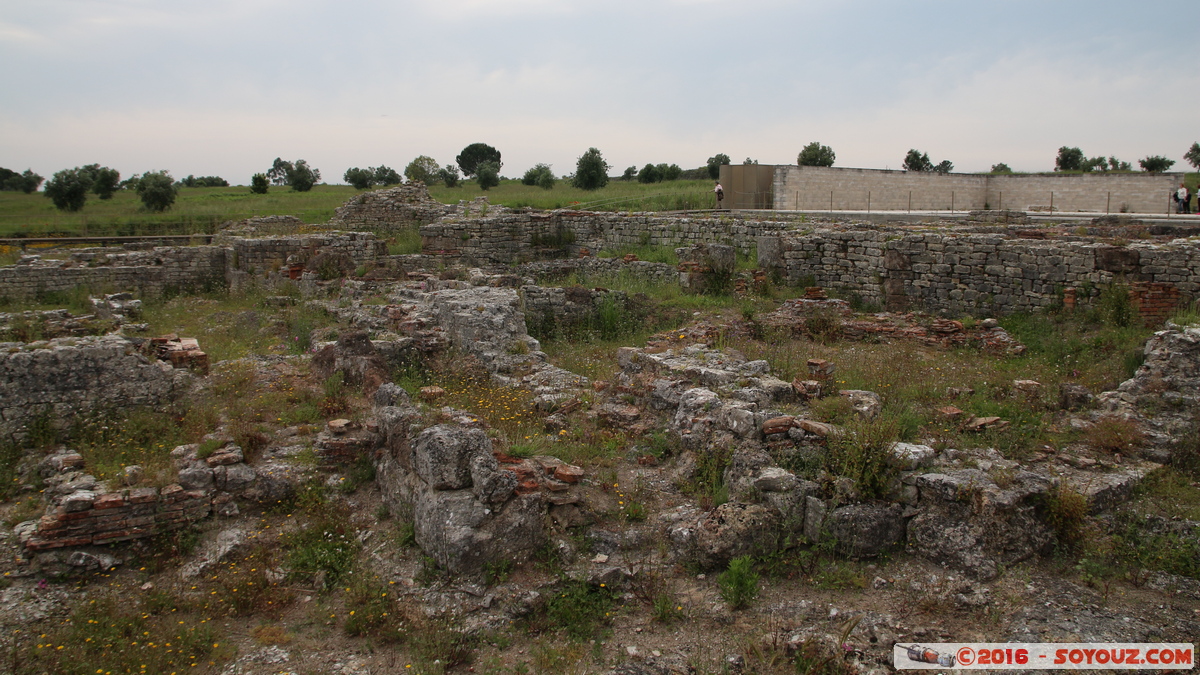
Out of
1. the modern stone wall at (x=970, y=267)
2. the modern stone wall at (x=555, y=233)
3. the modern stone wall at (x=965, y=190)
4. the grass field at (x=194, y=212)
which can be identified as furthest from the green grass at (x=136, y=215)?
the modern stone wall at (x=970, y=267)

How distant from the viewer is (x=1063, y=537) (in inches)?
227

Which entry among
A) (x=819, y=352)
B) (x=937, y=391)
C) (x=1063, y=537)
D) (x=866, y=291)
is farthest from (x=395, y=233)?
(x=1063, y=537)

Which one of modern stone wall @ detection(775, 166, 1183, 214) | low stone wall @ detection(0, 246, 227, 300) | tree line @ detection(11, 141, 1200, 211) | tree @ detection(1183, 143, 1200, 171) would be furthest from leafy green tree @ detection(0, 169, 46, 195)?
tree @ detection(1183, 143, 1200, 171)

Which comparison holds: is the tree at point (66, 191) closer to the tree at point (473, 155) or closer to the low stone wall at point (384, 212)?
the low stone wall at point (384, 212)

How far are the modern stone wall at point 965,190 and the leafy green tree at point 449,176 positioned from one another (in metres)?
24.7

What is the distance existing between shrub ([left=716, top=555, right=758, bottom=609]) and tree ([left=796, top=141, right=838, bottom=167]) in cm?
4487

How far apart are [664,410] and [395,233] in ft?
57.1

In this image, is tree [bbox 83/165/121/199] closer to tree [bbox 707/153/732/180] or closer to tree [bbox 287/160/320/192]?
tree [bbox 287/160/320/192]

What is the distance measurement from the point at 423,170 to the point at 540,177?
688 centimetres

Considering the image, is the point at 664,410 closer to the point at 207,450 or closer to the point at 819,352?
the point at 819,352

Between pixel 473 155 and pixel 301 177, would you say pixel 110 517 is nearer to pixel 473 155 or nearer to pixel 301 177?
pixel 301 177

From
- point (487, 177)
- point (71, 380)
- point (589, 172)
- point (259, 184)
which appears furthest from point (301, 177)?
point (71, 380)

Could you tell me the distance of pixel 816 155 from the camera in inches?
1860

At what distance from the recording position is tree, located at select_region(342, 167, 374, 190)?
1898 inches
